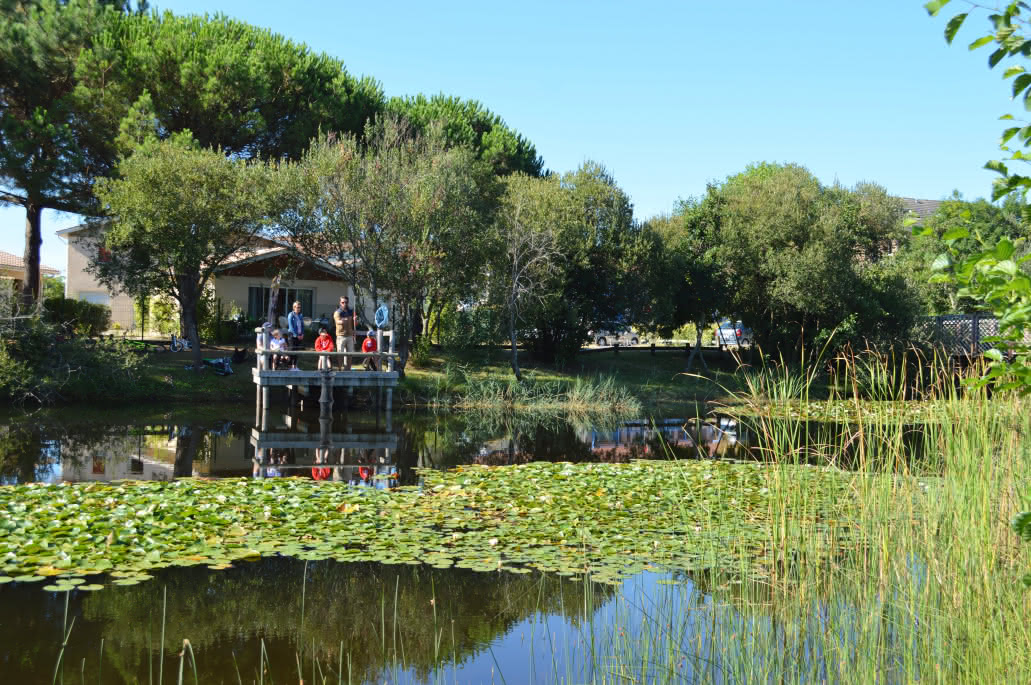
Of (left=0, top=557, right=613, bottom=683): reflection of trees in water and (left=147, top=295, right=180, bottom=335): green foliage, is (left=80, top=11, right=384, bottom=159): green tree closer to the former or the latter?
(left=147, top=295, right=180, bottom=335): green foliage

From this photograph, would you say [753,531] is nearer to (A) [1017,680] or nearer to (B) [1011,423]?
(B) [1011,423]

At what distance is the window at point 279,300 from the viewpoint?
36094 mm

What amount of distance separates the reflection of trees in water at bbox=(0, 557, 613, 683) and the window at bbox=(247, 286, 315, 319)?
94.3 feet

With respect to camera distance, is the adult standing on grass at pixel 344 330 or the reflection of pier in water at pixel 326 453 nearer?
the reflection of pier in water at pixel 326 453

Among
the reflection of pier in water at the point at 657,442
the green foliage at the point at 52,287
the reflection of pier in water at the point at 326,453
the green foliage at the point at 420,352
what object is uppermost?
the green foliage at the point at 52,287

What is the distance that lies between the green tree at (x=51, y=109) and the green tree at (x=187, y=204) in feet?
7.21

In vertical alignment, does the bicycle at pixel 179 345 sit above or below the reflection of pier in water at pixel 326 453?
above

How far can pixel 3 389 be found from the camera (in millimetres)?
20391

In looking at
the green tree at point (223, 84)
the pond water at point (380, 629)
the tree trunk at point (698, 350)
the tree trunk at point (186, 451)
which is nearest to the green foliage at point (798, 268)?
the tree trunk at point (698, 350)

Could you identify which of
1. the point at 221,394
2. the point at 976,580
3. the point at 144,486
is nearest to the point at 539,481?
the point at 144,486

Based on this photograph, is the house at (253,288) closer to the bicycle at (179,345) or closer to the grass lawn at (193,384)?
the bicycle at (179,345)

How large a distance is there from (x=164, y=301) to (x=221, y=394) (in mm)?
12778

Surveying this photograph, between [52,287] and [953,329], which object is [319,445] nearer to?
[953,329]

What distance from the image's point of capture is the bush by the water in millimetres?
20078
